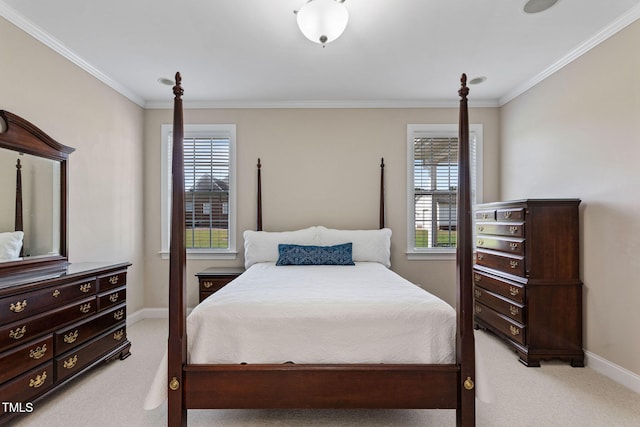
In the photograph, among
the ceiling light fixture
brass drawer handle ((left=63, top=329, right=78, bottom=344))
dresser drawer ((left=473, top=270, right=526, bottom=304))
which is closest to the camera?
the ceiling light fixture

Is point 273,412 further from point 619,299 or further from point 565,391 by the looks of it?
point 619,299

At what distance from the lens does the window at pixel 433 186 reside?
4.14m

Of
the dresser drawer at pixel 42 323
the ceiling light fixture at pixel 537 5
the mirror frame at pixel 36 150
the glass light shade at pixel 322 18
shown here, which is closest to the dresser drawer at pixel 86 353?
the dresser drawer at pixel 42 323

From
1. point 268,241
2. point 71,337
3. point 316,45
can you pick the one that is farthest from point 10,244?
point 316,45

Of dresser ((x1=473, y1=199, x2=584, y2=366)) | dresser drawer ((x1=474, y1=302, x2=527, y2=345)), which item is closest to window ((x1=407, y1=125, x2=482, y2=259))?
dresser drawer ((x1=474, y1=302, x2=527, y2=345))

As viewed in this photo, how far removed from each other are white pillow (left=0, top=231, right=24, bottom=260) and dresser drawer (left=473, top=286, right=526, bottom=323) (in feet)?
13.1

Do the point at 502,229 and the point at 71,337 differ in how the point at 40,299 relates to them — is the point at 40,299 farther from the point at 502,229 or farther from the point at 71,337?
the point at 502,229

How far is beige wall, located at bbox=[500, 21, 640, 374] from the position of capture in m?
2.41

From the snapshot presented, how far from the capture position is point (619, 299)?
2.51 metres

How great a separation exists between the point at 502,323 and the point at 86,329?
3.58 meters

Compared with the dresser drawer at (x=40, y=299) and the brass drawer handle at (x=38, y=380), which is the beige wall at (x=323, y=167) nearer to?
the dresser drawer at (x=40, y=299)

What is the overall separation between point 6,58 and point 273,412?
3.09 m

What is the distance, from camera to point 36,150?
8.33ft

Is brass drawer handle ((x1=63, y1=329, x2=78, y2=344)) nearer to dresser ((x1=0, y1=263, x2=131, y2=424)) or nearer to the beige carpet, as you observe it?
dresser ((x1=0, y1=263, x2=131, y2=424))
